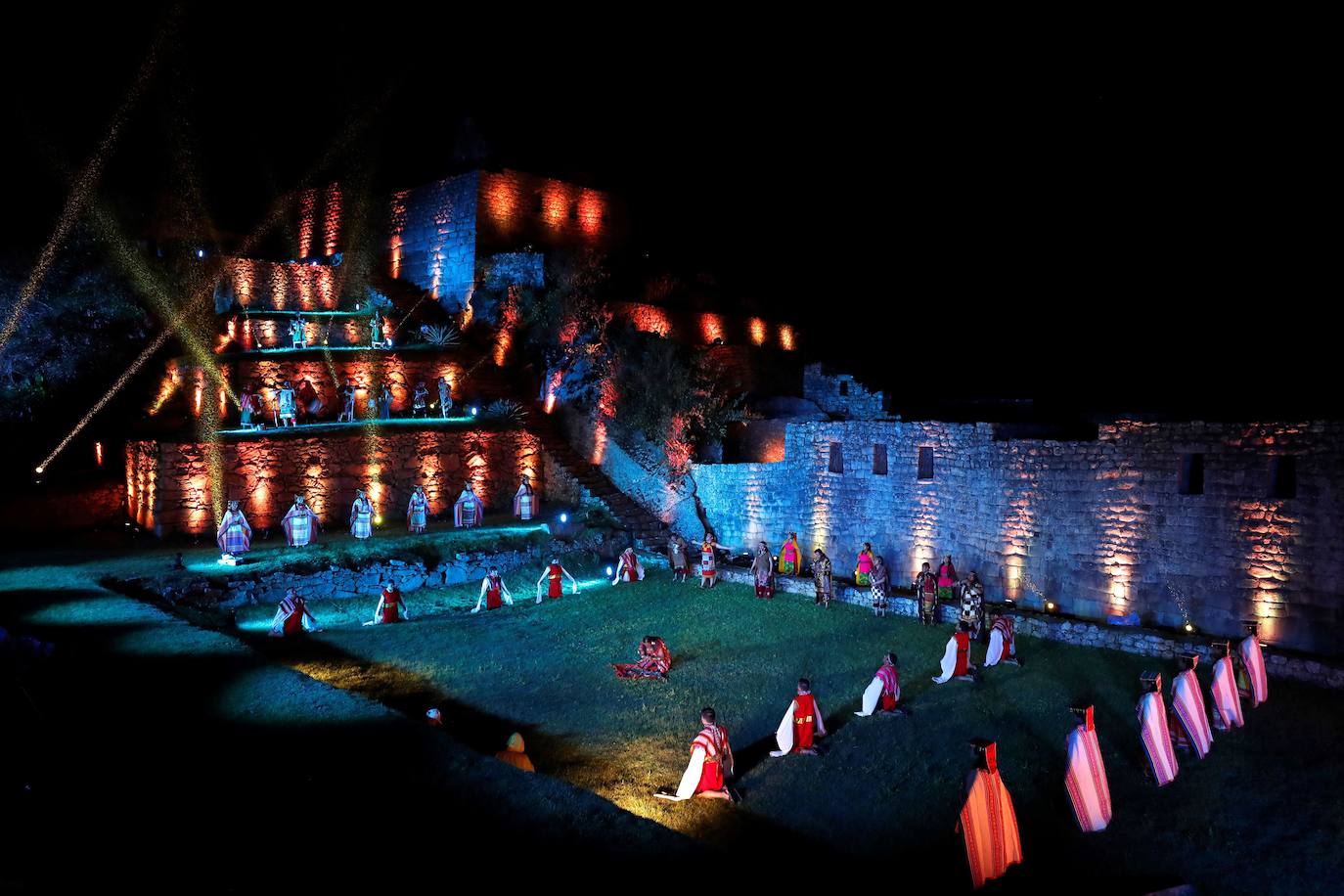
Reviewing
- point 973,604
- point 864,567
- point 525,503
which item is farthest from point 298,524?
point 973,604

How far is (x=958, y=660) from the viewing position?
11.5 metres

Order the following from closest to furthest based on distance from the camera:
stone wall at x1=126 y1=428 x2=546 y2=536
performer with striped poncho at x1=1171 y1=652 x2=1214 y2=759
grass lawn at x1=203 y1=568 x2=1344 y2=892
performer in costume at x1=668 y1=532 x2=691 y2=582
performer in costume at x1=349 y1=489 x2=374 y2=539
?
1. grass lawn at x1=203 y1=568 x2=1344 y2=892
2. performer with striped poncho at x1=1171 y1=652 x2=1214 y2=759
3. performer in costume at x1=668 y1=532 x2=691 y2=582
4. stone wall at x1=126 y1=428 x2=546 y2=536
5. performer in costume at x1=349 y1=489 x2=374 y2=539

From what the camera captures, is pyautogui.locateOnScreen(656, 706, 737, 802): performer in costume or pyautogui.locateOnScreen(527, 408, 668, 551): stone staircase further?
pyautogui.locateOnScreen(527, 408, 668, 551): stone staircase

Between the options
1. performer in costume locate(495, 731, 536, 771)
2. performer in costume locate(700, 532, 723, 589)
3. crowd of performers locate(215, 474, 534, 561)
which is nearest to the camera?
performer in costume locate(495, 731, 536, 771)

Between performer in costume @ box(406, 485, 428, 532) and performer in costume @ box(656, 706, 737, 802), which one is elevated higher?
performer in costume @ box(406, 485, 428, 532)

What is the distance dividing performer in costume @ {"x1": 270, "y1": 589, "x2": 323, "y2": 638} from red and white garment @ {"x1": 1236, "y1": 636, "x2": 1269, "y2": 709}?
1361 cm

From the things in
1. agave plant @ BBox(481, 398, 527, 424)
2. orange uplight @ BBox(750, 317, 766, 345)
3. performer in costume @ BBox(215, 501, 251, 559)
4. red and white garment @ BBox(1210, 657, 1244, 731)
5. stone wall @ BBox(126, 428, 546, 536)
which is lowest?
→ red and white garment @ BBox(1210, 657, 1244, 731)

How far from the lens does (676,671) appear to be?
40.5 feet

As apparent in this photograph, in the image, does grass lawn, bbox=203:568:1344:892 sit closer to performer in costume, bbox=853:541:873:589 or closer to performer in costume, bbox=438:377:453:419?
performer in costume, bbox=853:541:873:589

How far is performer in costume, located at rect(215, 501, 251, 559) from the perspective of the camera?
16.9 metres

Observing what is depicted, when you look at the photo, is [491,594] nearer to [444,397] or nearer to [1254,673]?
[444,397]

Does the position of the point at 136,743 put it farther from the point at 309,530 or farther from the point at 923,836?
the point at 309,530

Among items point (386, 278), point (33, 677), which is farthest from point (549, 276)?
point (33, 677)

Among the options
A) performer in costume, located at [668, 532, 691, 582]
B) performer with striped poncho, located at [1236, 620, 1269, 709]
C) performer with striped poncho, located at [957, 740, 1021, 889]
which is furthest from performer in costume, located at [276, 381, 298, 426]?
performer with striped poncho, located at [1236, 620, 1269, 709]
